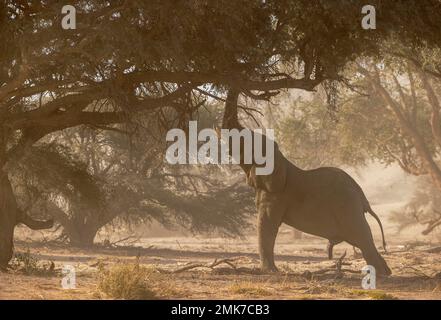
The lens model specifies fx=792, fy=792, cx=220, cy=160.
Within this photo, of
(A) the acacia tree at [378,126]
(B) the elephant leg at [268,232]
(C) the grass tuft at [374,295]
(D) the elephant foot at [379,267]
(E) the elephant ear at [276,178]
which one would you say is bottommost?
(C) the grass tuft at [374,295]

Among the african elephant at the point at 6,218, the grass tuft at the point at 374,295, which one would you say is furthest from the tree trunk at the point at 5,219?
the grass tuft at the point at 374,295

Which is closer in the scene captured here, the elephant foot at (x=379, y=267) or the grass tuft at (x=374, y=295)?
the grass tuft at (x=374, y=295)

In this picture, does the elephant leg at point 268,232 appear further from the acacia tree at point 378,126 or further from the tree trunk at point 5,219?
the acacia tree at point 378,126

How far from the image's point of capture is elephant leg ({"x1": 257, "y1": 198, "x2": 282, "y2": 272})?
15445 mm

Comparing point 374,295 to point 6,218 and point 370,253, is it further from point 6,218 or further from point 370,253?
point 6,218

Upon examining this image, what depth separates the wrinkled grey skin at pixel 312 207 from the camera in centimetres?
1530

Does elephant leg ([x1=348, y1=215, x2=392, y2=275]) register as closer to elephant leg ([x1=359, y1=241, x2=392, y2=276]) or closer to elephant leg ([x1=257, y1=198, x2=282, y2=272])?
elephant leg ([x1=359, y1=241, x2=392, y2=276])

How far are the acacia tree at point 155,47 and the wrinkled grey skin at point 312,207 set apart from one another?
2514mm

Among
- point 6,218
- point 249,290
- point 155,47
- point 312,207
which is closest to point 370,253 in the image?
point 312,207

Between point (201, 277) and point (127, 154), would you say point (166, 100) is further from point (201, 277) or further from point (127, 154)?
point (127, 154)

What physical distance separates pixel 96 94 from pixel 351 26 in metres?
4.26

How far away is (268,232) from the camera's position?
15.6 meters

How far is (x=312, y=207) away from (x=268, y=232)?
994mm

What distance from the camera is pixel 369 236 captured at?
1536cm
